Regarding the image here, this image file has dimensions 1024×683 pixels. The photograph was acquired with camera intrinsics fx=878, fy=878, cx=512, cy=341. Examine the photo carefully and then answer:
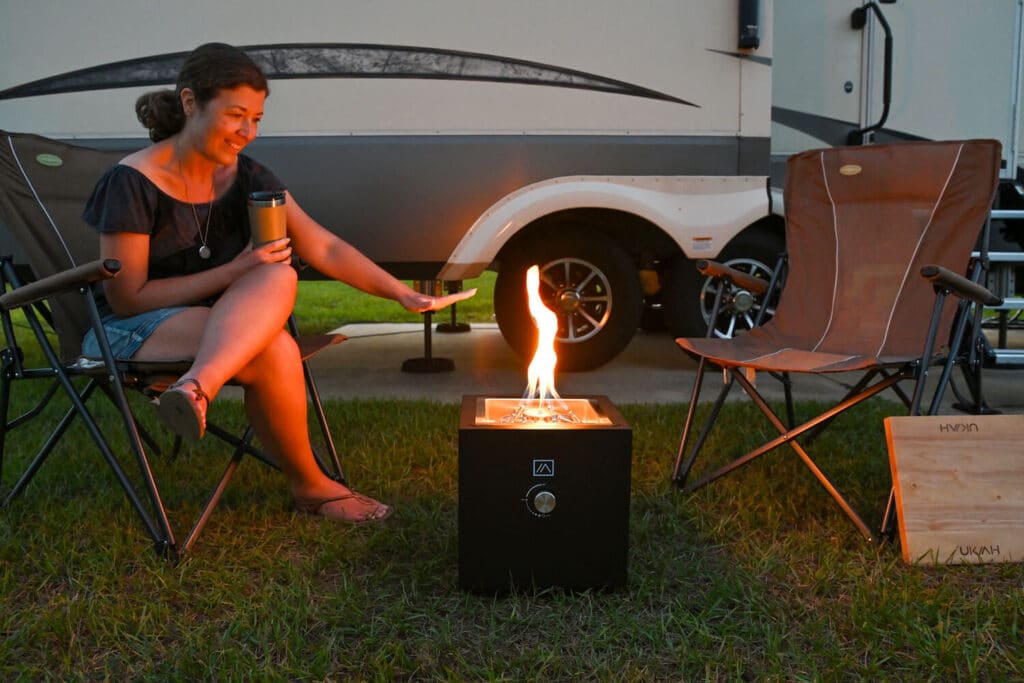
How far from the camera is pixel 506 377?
422cm

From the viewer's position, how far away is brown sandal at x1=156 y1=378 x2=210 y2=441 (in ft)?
5.49

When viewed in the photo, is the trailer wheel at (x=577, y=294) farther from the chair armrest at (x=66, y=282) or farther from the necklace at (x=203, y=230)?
the chair armrest at (x=66, y=282)

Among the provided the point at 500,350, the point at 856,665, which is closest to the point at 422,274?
the point at 500,350

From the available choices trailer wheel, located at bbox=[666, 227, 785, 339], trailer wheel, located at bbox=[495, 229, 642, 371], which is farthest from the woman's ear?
trailer wheel, located at bbox=[666, 227, 785, 339]

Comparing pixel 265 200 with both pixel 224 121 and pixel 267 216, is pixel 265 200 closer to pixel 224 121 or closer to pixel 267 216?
pixel 267 216

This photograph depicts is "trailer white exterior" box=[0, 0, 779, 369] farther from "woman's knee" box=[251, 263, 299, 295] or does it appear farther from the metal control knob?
the metal control knob

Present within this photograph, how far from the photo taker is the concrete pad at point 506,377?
12.5 feet

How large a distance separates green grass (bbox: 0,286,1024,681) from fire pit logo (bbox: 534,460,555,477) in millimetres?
258

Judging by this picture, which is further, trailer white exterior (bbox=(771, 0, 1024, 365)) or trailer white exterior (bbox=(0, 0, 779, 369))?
trailer white exterior (bbox=(771, 0, 1024, 365))

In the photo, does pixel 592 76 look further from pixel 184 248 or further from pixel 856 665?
pixel 856 665

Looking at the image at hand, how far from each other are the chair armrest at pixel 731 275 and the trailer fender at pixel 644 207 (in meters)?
1.30

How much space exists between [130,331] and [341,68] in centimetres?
224

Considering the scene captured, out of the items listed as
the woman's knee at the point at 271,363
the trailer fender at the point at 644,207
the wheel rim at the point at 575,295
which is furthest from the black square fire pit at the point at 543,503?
the wheel rim at the point at 575,295

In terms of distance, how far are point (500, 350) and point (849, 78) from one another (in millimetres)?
2306
